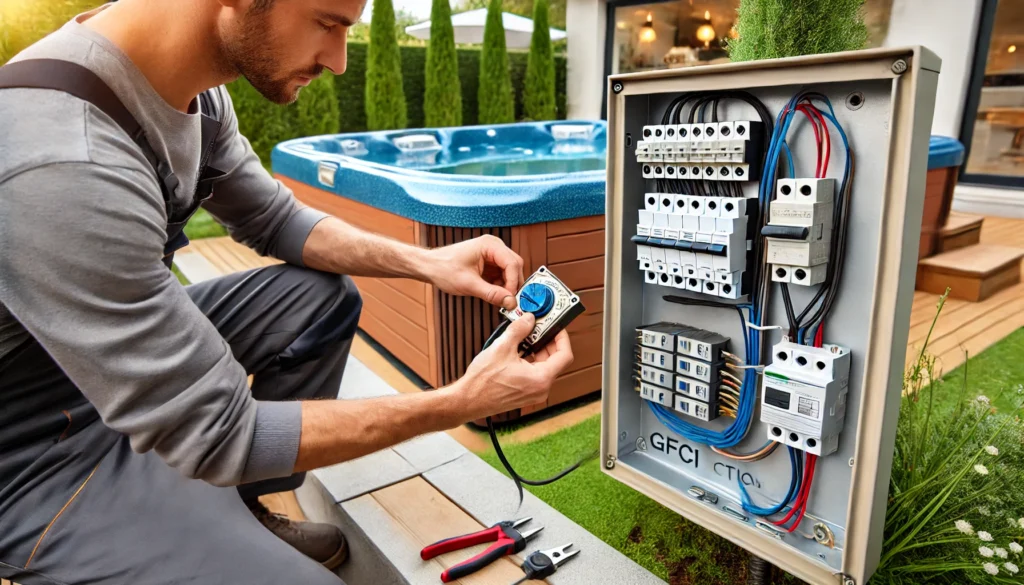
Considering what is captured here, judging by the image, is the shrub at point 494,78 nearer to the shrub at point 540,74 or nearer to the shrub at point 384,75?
the shrub at point 540,74

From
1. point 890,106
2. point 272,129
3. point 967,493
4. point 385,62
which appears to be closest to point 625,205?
point 890,106

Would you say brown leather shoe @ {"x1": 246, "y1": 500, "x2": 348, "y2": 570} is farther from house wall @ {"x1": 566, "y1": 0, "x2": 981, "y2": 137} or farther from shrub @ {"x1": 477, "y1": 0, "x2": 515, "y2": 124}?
shrub @ {"x1": 477, "y1": 0, "x2": 515, "y2": 124}

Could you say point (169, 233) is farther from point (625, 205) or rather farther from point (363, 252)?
point (625, 205)

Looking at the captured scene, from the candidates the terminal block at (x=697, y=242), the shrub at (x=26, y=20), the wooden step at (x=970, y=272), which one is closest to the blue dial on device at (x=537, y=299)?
the terminal block at (x=697, y=242)

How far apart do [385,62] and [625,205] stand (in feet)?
20.6

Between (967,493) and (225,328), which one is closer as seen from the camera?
(967,493)

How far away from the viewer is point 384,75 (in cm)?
690

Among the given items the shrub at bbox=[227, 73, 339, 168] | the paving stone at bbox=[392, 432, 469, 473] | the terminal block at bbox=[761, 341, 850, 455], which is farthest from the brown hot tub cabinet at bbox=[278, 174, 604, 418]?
the shrub at bbox=[227, 73, 339, 168]

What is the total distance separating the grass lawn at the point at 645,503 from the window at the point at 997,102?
3.29 m

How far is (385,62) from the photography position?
688cm

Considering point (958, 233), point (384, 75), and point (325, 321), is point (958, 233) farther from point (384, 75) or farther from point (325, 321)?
point (384, 75)

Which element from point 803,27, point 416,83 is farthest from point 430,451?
point 416,83

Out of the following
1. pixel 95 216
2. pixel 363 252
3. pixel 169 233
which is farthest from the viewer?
pixel 363 252

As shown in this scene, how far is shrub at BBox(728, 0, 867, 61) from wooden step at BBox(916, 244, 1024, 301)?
1.91 metres
